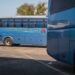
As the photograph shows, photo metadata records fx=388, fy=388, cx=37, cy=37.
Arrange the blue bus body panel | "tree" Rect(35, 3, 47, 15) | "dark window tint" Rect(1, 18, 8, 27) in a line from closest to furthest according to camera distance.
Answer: the blue bus body panel, "dark window tint" Rect(1, 18, 8, 27), "tree" Rect(35, 3, 47, 15)

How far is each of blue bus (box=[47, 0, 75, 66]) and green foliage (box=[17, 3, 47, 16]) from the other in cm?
5603

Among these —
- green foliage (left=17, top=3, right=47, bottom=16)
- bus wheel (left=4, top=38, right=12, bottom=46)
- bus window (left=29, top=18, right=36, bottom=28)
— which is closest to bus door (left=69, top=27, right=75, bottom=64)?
bus window (left=29, top=18, right=36, bottom=28)

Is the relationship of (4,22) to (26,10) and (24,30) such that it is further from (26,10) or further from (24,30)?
(26,10)

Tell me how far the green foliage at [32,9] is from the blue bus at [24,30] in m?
36.1

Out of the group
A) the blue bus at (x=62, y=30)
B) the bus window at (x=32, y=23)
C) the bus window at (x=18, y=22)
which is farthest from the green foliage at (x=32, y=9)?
the blue bus at (x=62, y=30)

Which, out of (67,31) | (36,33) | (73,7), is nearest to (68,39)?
(67,31)

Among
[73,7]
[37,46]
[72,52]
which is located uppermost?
[73,7]

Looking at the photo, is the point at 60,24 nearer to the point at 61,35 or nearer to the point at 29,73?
the point at 61,35

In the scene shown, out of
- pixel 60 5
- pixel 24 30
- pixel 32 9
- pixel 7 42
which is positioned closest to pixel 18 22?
pixel 24 30

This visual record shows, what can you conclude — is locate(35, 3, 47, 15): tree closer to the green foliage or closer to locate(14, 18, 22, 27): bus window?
the green foliage

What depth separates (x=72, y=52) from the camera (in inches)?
527

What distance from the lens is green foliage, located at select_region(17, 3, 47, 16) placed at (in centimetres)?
7362

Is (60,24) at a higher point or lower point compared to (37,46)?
higher

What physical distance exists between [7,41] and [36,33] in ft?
10.8
